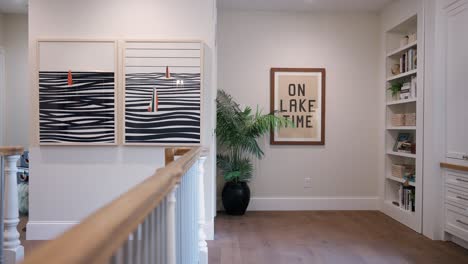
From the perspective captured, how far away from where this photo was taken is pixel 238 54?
5137 millimetres

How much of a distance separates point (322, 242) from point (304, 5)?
10.1 feet

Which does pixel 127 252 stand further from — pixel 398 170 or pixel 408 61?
pixel 398 170

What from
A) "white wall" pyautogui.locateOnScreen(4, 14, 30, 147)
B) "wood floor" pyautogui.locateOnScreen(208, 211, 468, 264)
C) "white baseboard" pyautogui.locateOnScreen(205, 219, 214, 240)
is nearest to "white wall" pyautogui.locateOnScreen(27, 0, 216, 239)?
"white baseboard" pyautogui.locateOnScreen(205, 219, 214, 240)

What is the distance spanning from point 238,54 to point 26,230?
336 cm

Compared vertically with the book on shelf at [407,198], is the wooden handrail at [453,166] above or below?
above

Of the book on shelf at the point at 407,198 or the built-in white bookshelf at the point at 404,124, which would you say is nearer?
the built-in white bookshelf at the point at 404,124

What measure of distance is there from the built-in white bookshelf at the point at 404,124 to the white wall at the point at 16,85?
17.4ft

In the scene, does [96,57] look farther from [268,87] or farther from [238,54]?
[268,87]

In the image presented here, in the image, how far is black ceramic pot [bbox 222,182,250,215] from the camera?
4.65 meters

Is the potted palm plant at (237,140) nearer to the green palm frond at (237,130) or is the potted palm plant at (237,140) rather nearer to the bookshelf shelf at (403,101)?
the green palm frond at (237,130)

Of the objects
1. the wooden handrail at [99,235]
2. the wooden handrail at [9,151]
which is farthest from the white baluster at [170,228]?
the wooden handrail at [9,151]

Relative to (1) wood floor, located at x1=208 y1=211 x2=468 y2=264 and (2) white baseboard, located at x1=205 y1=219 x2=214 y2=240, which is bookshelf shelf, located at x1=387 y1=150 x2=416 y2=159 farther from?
(2) white baseboard, located at x1=205 y1=219 x2=214 y2=240

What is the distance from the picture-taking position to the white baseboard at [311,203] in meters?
5.12

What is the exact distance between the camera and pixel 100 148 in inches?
148
